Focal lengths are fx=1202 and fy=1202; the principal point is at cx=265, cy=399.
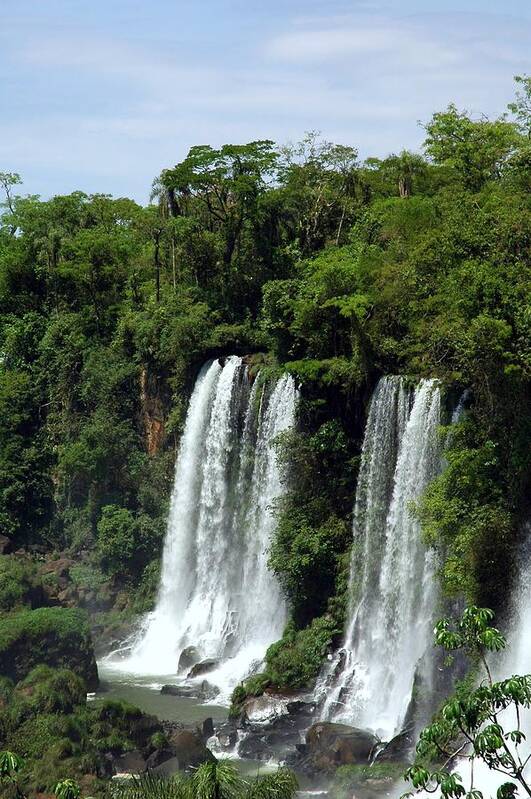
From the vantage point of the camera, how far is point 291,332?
32.7m

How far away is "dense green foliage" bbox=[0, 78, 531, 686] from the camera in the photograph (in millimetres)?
24359

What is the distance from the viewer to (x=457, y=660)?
79.4ft

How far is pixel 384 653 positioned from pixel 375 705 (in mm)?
1323

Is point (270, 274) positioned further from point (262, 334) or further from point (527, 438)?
point (527, 438)

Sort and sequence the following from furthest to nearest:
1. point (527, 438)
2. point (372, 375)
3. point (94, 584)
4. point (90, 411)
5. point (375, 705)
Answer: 1. point (90, 411)
2. point (94, 584)
3. point (372, 375)
4. point (375, 705)
5. point (527, 438)

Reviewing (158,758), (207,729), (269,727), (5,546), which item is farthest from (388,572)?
(5,546)

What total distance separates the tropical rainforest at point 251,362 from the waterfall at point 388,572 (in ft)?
2.37

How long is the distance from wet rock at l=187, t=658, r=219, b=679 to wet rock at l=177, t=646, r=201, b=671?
0.74m

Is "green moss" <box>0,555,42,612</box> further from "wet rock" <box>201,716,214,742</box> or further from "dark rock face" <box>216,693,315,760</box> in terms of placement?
"wet rock" <box>201,716,214,742</box>

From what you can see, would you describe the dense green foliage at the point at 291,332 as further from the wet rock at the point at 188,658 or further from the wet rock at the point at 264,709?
the wet rock at the point at 188,658

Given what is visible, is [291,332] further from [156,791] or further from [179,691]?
[156,791]

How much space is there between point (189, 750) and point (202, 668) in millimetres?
7235

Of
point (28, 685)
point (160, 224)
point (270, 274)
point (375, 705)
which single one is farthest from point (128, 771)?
point (160, 224)

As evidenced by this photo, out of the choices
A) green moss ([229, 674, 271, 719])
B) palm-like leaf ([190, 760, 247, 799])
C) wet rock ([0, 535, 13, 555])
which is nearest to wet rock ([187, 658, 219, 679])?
green moss ([229, 674, 271, 719])
